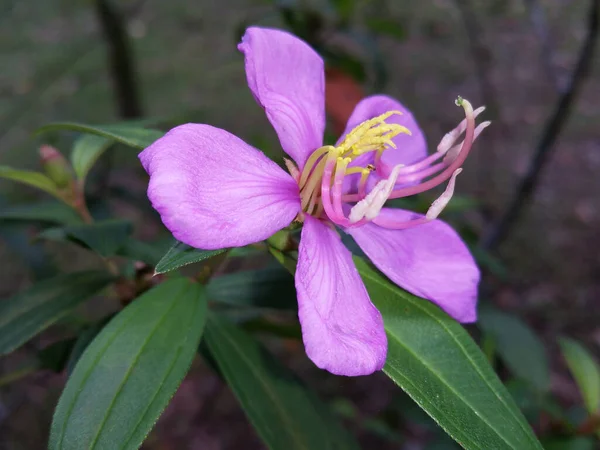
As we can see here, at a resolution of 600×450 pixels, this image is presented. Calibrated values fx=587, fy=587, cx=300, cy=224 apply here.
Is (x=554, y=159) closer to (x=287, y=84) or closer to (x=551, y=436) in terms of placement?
(x=551, y=436)

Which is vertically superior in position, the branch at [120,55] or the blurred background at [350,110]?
the branch at [120,55]

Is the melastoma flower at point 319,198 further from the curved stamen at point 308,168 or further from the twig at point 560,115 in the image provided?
the twig at point 560,115

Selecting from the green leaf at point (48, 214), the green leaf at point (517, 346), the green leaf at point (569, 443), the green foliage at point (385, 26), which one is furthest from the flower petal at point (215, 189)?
the green foliage at point (385, 26)

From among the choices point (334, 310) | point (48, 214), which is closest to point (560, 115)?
point (334, 310)

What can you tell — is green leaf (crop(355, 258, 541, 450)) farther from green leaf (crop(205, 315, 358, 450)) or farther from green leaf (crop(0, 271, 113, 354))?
green leaf (crop(0, 271, 113, 354))

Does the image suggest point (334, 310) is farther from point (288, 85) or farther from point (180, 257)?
point (288, 85)

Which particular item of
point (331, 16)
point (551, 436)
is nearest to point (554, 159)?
point (331, 16)
